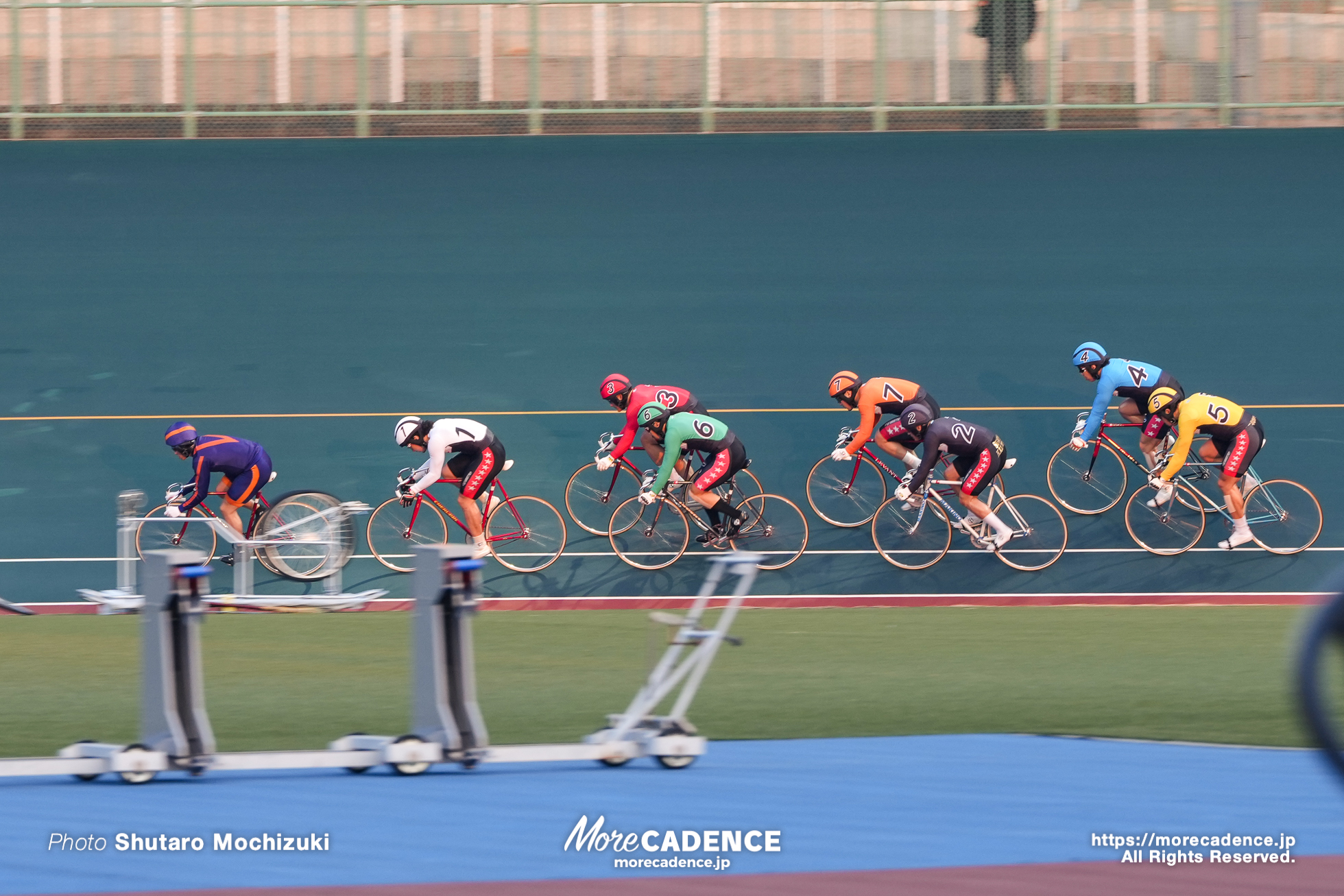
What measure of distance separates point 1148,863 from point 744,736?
2828 mm

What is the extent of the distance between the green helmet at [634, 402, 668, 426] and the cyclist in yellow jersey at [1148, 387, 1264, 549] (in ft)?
14.9

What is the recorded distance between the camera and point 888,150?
17.0 m

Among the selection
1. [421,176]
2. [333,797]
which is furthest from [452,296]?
[333,797]

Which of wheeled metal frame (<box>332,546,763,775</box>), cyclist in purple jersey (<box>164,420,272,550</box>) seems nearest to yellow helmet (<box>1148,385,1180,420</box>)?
cyclist in purple jersey (<box>164,420,272,550</box>)

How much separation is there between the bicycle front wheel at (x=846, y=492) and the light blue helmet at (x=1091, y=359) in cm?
219

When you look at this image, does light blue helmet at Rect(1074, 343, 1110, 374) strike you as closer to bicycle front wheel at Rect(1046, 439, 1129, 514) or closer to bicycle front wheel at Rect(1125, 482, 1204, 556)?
bicycle front wheel at Rect(1046, 439, 1129, 514)

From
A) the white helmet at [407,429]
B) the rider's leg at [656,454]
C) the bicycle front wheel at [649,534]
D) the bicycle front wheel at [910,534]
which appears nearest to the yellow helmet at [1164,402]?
the bicycle front wheel at [910,534]

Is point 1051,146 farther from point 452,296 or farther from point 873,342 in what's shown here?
point 452,296

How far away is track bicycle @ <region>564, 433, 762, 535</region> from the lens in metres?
14.8

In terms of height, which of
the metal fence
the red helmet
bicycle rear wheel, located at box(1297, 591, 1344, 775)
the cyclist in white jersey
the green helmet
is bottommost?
the cyclist in white jersey

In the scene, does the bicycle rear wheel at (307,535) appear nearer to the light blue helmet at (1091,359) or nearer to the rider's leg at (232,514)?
the rider's leg at (232,514)

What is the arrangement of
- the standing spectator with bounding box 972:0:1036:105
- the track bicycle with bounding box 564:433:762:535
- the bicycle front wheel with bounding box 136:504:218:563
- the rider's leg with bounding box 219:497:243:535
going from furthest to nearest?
the standing spectator with bounding box 972:0:1036:105 < the track bicycle with bounding box 564:433:762:535 < the bicycle front wheel with bounding box 136:504:218:563 < the rider's leg with bounding box 219:497:243:535

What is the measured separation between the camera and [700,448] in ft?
45.5

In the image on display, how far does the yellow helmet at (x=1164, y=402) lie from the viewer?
540 inches
